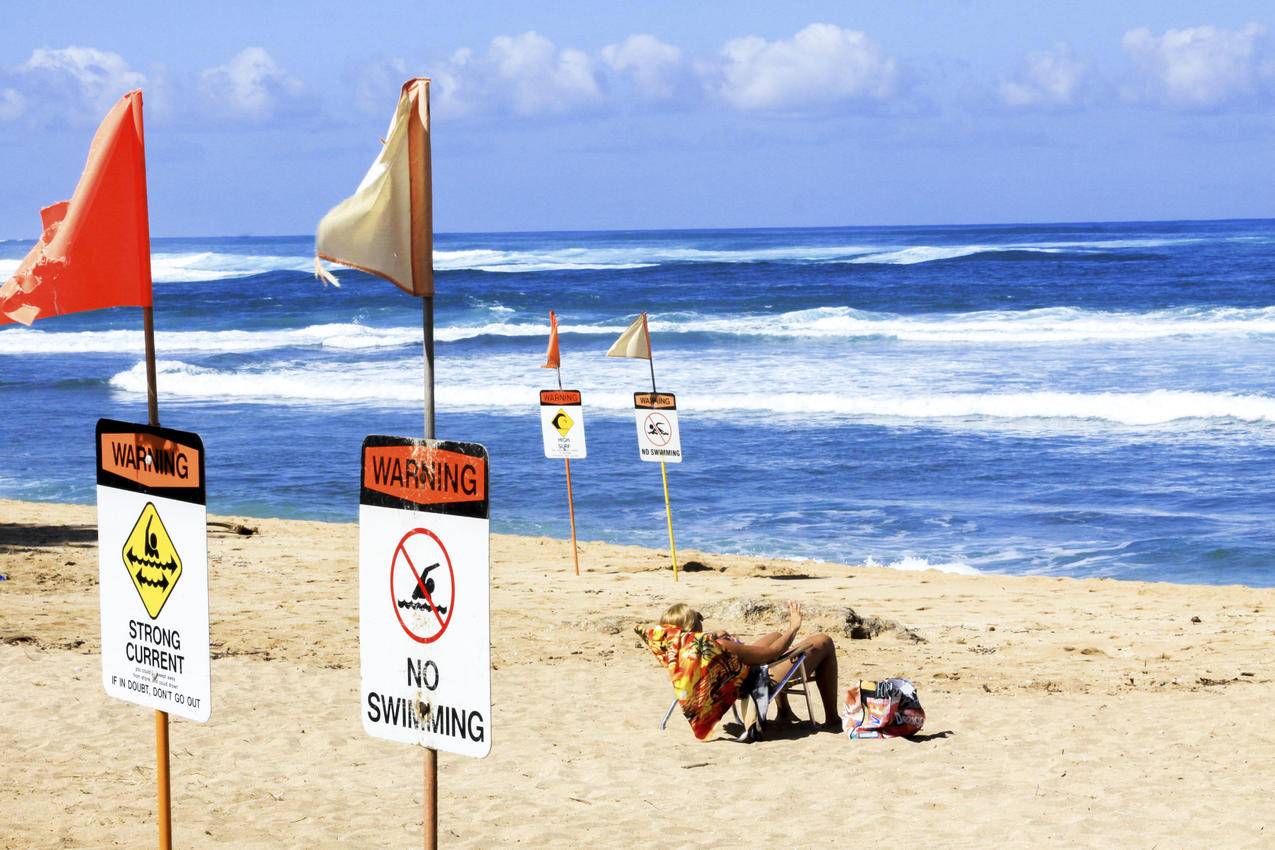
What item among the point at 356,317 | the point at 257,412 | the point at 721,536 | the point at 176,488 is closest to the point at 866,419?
the point at 721,536

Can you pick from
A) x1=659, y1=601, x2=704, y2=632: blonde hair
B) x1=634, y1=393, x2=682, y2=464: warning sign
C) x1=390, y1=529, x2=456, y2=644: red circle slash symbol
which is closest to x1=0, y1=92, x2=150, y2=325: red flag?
x1=390, y1=529, x2=456, y2=644: red circle slash symbol

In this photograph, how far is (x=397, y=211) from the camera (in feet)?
11.3

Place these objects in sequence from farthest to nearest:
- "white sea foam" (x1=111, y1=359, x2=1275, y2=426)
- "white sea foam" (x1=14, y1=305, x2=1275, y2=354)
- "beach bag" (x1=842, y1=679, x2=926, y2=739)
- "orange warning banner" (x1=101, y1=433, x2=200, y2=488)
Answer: "white sea foam" (x1=14, y1=305, x2=1275, y2=354) → "white sea foam" (x1=111, y1=359, x2=1275, y2=426) → "beach bag" (x1=842, y1=679, x2=926, y2=739) → "orange warning banner" (x1=101, y1=433, x2=200, y2=488)

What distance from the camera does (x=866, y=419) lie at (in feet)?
80.2

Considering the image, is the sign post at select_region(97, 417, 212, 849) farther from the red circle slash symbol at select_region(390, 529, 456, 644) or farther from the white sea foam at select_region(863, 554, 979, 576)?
the white sea foam at select_region(863, 554, 979, 576)

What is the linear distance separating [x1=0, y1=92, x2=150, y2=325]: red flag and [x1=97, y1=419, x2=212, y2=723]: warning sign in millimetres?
365

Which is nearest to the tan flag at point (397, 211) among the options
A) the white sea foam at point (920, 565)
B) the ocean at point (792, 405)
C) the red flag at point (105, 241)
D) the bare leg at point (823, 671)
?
the red flag at point (105, 241)

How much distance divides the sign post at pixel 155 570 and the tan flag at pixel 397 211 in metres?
0.66

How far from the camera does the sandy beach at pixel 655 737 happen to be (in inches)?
250

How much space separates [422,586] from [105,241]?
1.39 meters

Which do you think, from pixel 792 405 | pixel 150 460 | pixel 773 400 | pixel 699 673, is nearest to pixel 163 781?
pixel 150 460

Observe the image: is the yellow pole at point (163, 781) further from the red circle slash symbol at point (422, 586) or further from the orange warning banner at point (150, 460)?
the red circle slash symbol at point (422, 586)

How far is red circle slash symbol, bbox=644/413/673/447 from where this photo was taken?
41.9ft

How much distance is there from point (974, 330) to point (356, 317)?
20903 millimetres
